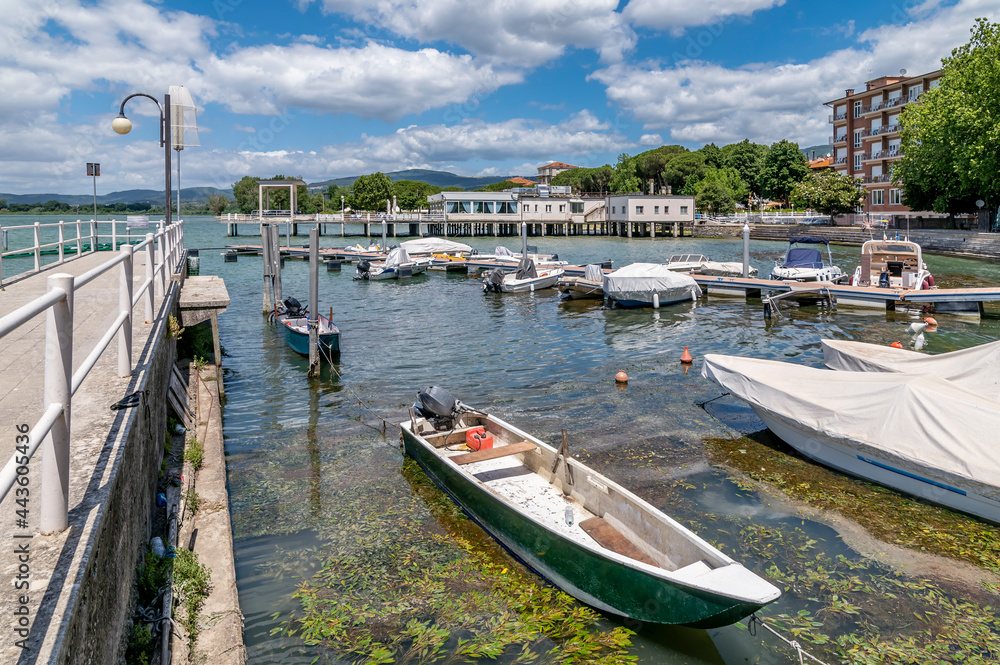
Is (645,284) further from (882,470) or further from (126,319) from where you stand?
(126,319)

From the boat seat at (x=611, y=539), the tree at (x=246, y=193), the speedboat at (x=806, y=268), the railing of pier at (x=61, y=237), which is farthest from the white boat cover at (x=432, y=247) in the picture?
the tree at (x=246, y=193)

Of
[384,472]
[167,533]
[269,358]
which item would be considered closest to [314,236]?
[269,358]

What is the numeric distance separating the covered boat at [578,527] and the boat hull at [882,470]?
5.06m

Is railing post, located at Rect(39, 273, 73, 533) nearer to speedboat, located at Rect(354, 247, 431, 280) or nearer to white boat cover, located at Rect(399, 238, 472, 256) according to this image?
Result: speedboat, located at Rect(354, 247, 431, 280)

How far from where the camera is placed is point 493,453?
395 inches

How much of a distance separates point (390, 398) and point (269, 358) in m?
7.08

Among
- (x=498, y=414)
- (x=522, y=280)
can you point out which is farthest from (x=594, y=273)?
(x=498, y=414)

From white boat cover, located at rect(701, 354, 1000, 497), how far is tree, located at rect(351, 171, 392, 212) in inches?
5071

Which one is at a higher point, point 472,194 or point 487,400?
point 472,194

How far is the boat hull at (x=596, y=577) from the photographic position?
6.22 meters

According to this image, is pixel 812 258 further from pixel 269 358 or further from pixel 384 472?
pixel 384 472

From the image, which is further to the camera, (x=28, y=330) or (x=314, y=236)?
(x=314, y=236)

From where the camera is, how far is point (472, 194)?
105m

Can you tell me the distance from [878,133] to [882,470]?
83794 millimetres
